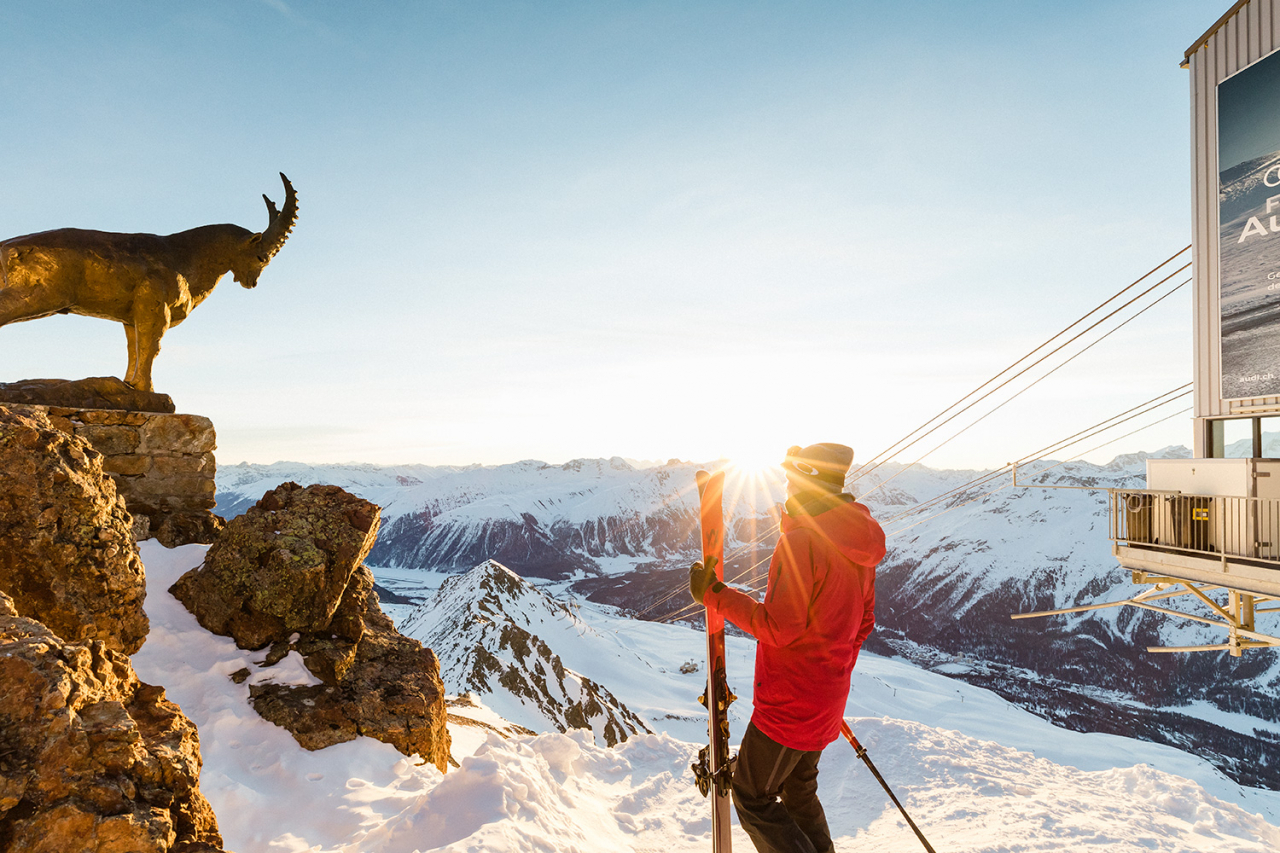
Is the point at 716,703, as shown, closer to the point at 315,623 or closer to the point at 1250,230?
the point at 315,623

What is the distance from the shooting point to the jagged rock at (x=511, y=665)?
180ft

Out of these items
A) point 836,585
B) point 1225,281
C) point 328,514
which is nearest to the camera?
point 836,585

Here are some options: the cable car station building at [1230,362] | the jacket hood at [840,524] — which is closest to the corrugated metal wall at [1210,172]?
the cable car station building at [1230,362]

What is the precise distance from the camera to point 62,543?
461 centimetres

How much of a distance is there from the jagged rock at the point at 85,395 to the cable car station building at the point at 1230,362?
16.3 metres

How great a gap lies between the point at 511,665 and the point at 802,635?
66676 millimetres

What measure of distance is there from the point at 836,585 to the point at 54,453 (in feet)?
20.0

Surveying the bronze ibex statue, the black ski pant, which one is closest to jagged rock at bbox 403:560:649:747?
the bronze ibex statue

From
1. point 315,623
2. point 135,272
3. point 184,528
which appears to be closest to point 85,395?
point 135,272

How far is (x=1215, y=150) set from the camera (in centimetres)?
1141

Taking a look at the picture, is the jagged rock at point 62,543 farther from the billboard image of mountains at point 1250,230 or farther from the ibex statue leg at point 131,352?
the billboard image of mountains at point 1250,230

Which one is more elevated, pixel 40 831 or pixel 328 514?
pixel 328 514

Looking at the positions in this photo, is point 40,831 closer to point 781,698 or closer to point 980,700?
point 781,698

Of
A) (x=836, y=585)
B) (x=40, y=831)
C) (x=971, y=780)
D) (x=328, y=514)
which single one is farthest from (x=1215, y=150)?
(x=40, y=831)
